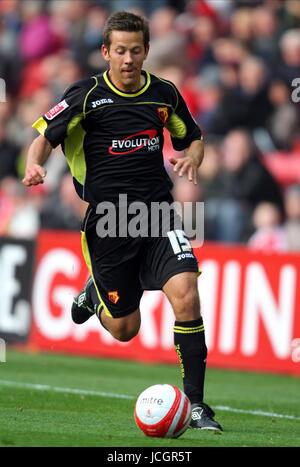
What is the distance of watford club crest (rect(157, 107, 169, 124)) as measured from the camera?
879 centimetres

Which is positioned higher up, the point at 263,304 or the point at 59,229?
the point at 59,229

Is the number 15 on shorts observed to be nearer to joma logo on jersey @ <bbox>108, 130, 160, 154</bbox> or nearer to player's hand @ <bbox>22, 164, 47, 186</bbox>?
joma logo on jersey @ <bbox>108, 130, 160, 154</bbox>

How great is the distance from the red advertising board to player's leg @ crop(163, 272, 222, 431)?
17.9 feet

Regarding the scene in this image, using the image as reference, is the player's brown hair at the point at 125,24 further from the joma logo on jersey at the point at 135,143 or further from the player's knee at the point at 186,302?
the player's knee at the point at 186,302

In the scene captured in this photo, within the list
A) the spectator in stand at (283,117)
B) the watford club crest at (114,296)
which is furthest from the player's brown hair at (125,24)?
the spectator in stand at (283,117)

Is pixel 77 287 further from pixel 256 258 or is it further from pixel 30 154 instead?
pixel 30 154

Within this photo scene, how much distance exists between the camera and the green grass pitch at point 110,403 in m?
7.57

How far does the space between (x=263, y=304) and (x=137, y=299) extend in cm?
490

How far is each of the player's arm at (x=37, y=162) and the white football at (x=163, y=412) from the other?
1547 mm

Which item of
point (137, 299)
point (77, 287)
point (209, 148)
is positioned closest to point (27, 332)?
point (77, 287)

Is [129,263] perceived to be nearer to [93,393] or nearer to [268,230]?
[93,393]

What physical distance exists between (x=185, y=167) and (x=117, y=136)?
1.78ft

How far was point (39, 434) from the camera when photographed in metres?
7.56

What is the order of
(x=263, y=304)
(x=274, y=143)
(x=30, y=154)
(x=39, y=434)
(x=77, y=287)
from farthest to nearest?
(x=274, y=143) < (x=77, y=287) < (x=263, y=304) < (x=30, y=154) < (x=39, y=434)
